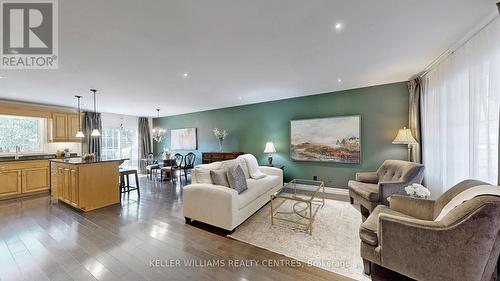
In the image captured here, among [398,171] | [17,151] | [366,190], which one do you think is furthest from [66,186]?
[398,171]

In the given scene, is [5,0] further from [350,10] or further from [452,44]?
[452,44]

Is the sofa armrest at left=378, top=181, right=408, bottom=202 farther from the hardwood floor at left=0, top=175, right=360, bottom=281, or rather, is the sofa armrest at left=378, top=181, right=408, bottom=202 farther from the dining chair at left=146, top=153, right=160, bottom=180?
the dining chair at left=146, top=153, right=160, bottom=180

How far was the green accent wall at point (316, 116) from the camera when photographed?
4051 mm

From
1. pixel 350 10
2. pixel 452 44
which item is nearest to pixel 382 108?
pixel 452 44

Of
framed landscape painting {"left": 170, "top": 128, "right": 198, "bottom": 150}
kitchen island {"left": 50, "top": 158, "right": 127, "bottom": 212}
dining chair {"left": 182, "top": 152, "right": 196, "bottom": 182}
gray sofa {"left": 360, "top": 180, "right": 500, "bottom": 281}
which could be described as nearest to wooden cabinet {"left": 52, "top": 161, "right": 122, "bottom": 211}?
kitchen island {"left": 50, "top": 158, "right": 127, "bottom": 212}

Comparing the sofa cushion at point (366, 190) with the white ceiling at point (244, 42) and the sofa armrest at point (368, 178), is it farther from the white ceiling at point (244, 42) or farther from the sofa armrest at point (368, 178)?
the white ceiling at point (244, 42)

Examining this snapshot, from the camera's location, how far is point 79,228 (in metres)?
2.79

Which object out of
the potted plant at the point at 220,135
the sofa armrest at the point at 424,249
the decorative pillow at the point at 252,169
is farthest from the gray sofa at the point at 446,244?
the potted plant at the point at 220,135

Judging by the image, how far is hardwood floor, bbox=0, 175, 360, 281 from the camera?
1829mm

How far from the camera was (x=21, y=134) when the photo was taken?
5.08 metres

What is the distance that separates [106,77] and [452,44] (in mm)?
5397

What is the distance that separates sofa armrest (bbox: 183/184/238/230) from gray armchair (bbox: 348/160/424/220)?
6.93ft

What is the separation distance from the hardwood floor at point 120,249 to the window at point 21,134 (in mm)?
2529

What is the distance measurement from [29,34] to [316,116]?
16.6 ft
